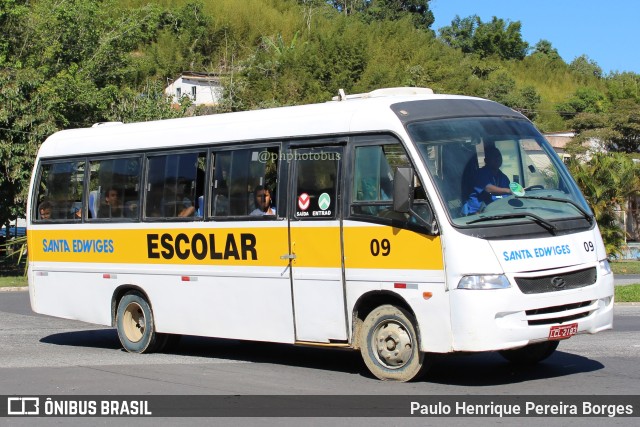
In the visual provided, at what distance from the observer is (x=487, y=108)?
35.7ft

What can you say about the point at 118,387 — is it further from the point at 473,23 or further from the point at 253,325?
the point at 473,23

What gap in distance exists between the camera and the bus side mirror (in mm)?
9836

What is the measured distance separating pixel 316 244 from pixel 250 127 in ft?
6.60

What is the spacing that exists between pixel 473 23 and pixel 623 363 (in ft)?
386

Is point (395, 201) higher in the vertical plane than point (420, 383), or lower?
higher

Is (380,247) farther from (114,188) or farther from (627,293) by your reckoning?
(627,293)

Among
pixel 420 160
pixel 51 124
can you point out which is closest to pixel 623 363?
→ pixel 420 160

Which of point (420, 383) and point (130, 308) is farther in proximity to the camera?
point (130, 308)

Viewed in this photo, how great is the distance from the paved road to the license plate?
1.68 ft

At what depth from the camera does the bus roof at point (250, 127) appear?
10797 millimetres

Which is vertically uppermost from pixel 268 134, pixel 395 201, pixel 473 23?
pixel 473 23

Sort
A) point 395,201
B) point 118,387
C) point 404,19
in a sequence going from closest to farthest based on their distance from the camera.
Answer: point 395,201
point 118,387
point 404,19

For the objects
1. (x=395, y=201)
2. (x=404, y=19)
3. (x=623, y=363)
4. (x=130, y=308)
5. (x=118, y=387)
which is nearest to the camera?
(x=395, y=201)

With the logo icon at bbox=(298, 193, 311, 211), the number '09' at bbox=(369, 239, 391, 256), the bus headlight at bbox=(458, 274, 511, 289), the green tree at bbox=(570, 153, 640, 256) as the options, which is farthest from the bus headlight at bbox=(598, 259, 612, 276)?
the green tree at bbox=(570, 153, 640, 256)
